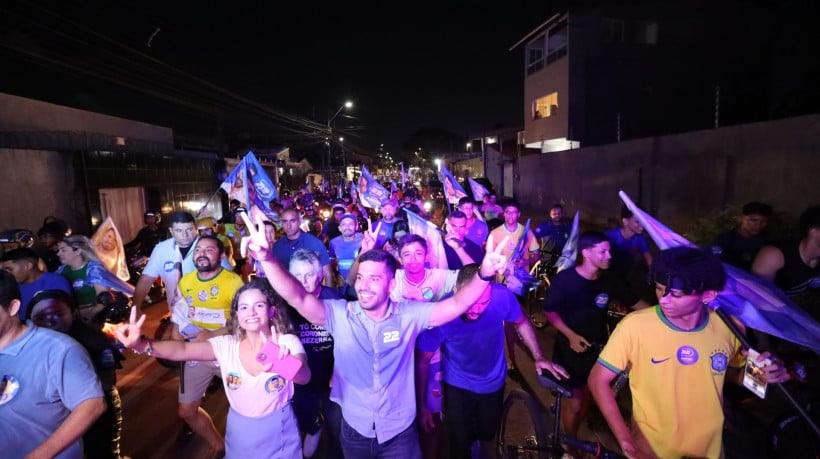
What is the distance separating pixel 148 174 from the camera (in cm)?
1416

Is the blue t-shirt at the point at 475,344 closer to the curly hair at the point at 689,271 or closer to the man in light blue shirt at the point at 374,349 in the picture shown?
the man in light blue shirt at the point at 374,349

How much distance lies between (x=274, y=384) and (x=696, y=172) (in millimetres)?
13952

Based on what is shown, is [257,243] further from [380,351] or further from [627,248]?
[627,248]

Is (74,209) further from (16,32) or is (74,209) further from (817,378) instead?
(817,378)

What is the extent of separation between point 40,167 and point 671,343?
12971mm

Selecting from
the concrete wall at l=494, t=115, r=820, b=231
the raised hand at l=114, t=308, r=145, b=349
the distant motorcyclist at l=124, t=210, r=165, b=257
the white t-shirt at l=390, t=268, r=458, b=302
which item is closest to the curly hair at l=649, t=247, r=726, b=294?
the white t-shirt at l=390, t=268, r=458, b=302

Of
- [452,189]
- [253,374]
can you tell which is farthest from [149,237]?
[253,374]

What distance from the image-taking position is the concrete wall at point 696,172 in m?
9.16

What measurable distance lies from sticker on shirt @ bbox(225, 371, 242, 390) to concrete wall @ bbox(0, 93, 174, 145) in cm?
1275

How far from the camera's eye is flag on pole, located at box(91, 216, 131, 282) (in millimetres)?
6111

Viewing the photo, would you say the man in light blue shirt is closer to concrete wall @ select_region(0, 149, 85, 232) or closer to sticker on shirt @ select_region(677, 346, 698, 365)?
sticker on shirt @ select_region(677, 346, 698, 365)

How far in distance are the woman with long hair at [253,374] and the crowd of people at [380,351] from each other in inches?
0.4

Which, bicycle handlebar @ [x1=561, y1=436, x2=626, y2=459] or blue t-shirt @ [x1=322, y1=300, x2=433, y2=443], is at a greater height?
blue t-shirt @ [x1=322, y1=300, x2=433, y2=443]

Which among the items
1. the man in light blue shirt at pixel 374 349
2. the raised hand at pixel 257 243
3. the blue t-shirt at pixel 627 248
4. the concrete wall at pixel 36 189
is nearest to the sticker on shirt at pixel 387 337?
the man in light blue shirt at pixel 374 349
